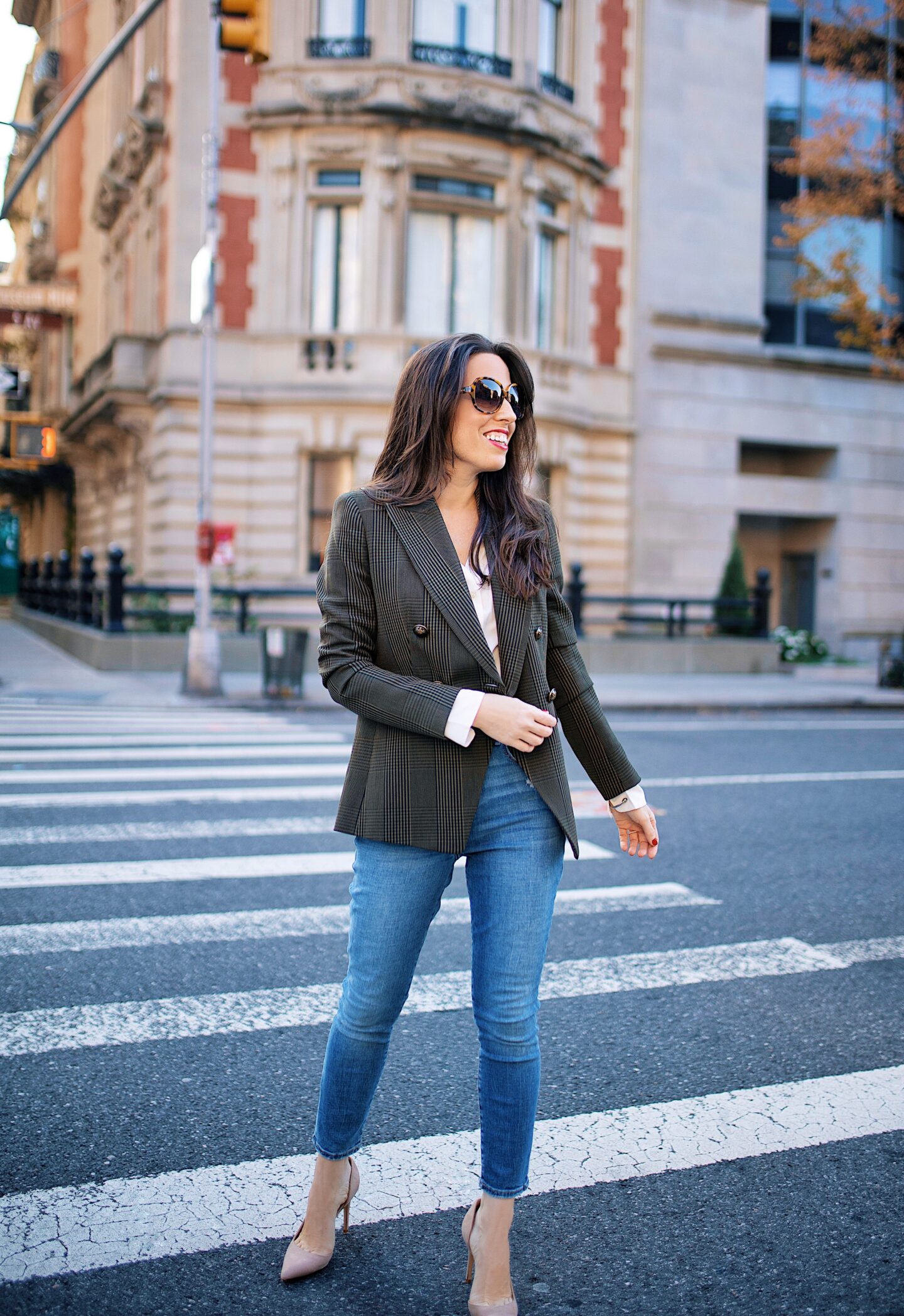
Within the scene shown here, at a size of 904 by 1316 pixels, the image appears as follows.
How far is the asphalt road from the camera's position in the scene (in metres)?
2.75

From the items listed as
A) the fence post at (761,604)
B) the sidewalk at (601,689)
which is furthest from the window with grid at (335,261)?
the fence post at (761,604)

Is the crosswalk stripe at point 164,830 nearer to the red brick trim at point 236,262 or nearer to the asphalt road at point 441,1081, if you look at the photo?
the asphalt road at point 441,1081

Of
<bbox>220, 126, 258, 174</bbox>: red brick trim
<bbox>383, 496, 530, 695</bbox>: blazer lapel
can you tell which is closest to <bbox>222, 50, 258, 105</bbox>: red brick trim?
<bbox>220, 126, 258, 174</bbox>: red brick trim

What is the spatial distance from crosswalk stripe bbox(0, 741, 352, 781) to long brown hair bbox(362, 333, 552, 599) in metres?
7.05

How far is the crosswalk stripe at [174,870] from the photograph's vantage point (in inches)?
243

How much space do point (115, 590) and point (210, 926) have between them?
14.3 meters

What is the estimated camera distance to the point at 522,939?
8.58 ft

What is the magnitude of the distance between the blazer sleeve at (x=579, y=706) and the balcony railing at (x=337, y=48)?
21956 mm

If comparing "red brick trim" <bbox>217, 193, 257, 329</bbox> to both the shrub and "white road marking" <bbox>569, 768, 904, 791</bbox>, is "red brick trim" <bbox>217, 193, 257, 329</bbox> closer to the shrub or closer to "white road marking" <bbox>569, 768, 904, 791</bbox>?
the shrub

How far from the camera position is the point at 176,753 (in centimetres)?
1067

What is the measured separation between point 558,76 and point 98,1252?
82.5ft

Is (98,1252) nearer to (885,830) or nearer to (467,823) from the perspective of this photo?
(467,823)

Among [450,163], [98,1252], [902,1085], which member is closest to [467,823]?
[98,1252]

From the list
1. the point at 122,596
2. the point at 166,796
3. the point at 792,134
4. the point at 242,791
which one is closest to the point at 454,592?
the point at 166,796
